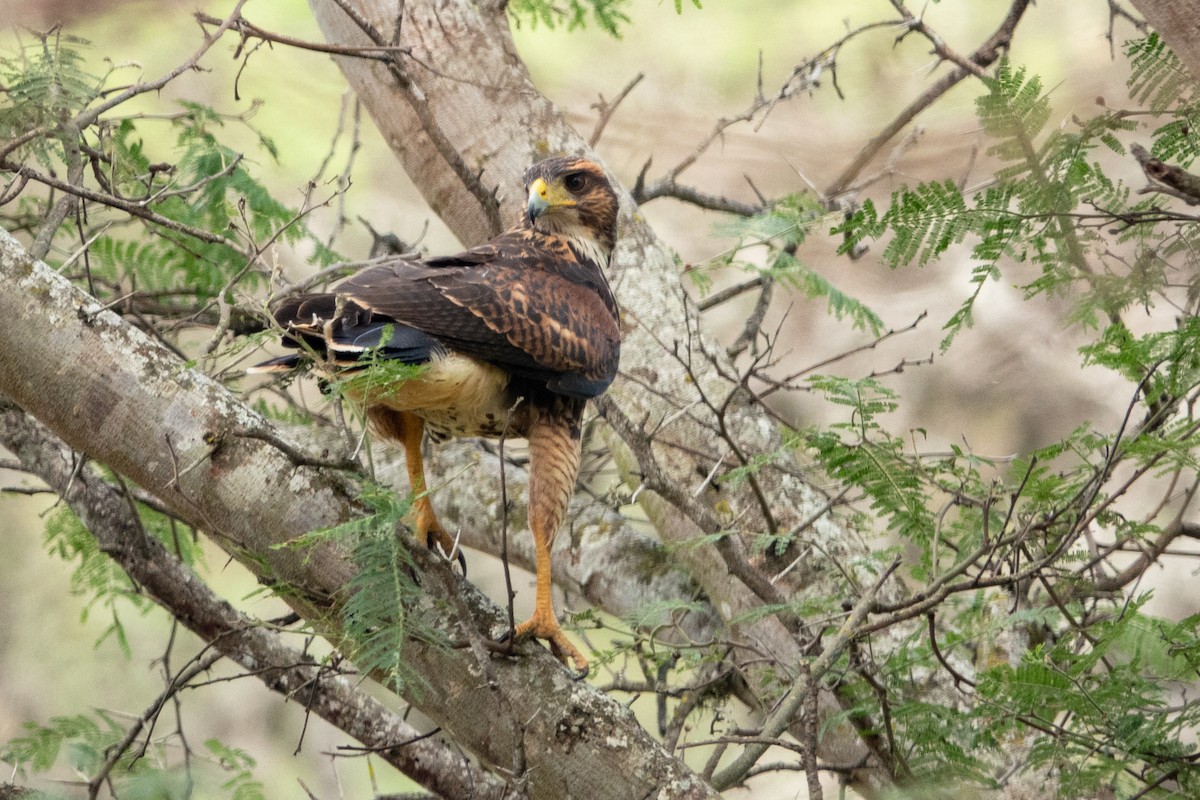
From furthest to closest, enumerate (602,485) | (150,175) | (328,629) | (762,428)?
1. (602,485)
2. (762,428)
3. (150,175)
4. (328,629)

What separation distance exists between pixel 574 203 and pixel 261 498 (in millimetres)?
1658

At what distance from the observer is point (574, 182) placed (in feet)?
11.9

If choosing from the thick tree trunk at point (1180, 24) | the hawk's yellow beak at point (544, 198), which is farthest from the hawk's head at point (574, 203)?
the thick tree trunk at point (1180, 24)

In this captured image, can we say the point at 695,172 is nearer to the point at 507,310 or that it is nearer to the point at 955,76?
the point at 955,76

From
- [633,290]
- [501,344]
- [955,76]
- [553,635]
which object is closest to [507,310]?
[501,344]

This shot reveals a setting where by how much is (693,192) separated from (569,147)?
0.85m

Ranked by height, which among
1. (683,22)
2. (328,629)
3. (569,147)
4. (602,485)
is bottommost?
(328,629)

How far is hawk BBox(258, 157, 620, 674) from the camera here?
2617 mm

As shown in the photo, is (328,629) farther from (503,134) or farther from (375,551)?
(503,134)

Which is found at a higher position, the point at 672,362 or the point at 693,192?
the point at 693,192

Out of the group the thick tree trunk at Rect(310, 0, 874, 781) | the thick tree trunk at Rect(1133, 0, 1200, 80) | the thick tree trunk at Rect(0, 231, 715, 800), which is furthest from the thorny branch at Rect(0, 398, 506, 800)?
the thick tree trunk at Rect(1133, 0, 1200, 80)

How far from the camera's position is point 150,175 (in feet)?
9.85

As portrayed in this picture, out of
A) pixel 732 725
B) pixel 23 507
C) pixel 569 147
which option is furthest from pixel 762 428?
pixel 23 507

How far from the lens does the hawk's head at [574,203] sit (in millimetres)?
3520
